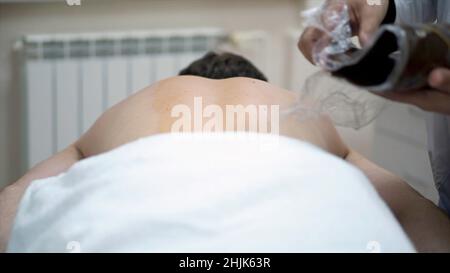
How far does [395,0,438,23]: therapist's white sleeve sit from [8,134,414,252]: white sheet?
33 cm

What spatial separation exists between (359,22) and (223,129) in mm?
260

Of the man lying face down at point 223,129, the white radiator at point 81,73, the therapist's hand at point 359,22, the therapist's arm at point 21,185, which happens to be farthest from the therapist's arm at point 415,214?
the white radiator at point 81,73

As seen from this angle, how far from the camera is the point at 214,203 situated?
2.06 ft

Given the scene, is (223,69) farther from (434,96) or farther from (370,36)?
(434,96)

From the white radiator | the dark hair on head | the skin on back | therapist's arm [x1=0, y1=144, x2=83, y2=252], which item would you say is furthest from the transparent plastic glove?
the white radiator

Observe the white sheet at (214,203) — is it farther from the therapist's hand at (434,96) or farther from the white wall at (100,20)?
the white wall at (100,20)

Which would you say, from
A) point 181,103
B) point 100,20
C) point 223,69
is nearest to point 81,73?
point 100,20

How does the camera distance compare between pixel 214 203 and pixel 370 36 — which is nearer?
pixel 214 203

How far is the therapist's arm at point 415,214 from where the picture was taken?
2.63ft

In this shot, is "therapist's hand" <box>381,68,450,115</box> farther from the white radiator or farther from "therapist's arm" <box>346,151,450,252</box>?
the white radiator

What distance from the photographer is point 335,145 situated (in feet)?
3.06

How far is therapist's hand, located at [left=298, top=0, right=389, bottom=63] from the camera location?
82 centimetres
